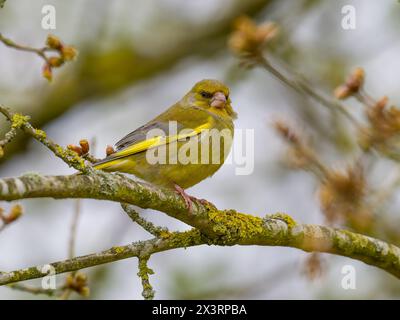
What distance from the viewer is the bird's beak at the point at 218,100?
18.3 ft

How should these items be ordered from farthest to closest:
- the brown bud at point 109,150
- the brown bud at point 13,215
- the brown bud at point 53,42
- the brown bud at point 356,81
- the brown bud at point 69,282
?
the brown bud at point 109,150 < the brown bud at point 69,282 < the brown bud at point 13,215 < the brown bud at point 53,42 < the brown bud at point 356,81

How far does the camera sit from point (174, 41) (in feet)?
24.3

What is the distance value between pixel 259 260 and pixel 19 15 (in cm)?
398

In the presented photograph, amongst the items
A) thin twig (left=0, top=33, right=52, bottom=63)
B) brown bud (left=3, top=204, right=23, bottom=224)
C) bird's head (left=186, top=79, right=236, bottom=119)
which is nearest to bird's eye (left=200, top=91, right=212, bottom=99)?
bird's head (left=186, top=79, right=236, bottom=119)

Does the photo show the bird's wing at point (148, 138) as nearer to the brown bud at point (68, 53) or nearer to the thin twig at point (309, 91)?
the brown bud at point (68, 53)

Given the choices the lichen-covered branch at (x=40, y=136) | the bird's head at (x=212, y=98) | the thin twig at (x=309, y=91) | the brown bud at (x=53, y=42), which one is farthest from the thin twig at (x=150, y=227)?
the bird's head at (x=212, y=98)

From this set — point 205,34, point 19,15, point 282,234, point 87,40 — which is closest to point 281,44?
point 205,34

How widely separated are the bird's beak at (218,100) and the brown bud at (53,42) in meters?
2.22

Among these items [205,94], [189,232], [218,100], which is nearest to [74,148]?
[189,232]

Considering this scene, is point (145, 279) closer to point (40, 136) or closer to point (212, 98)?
point (40, 136)

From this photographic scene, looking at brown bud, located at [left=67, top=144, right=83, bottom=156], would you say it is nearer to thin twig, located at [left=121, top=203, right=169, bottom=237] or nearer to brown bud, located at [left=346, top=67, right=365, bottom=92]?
thin twig, located at [left=121, top=203, right=169, bottom=237]

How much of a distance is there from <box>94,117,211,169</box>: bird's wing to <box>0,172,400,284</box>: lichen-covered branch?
2.58 feet

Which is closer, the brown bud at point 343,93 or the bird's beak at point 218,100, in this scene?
the brown bud at point 343,93
